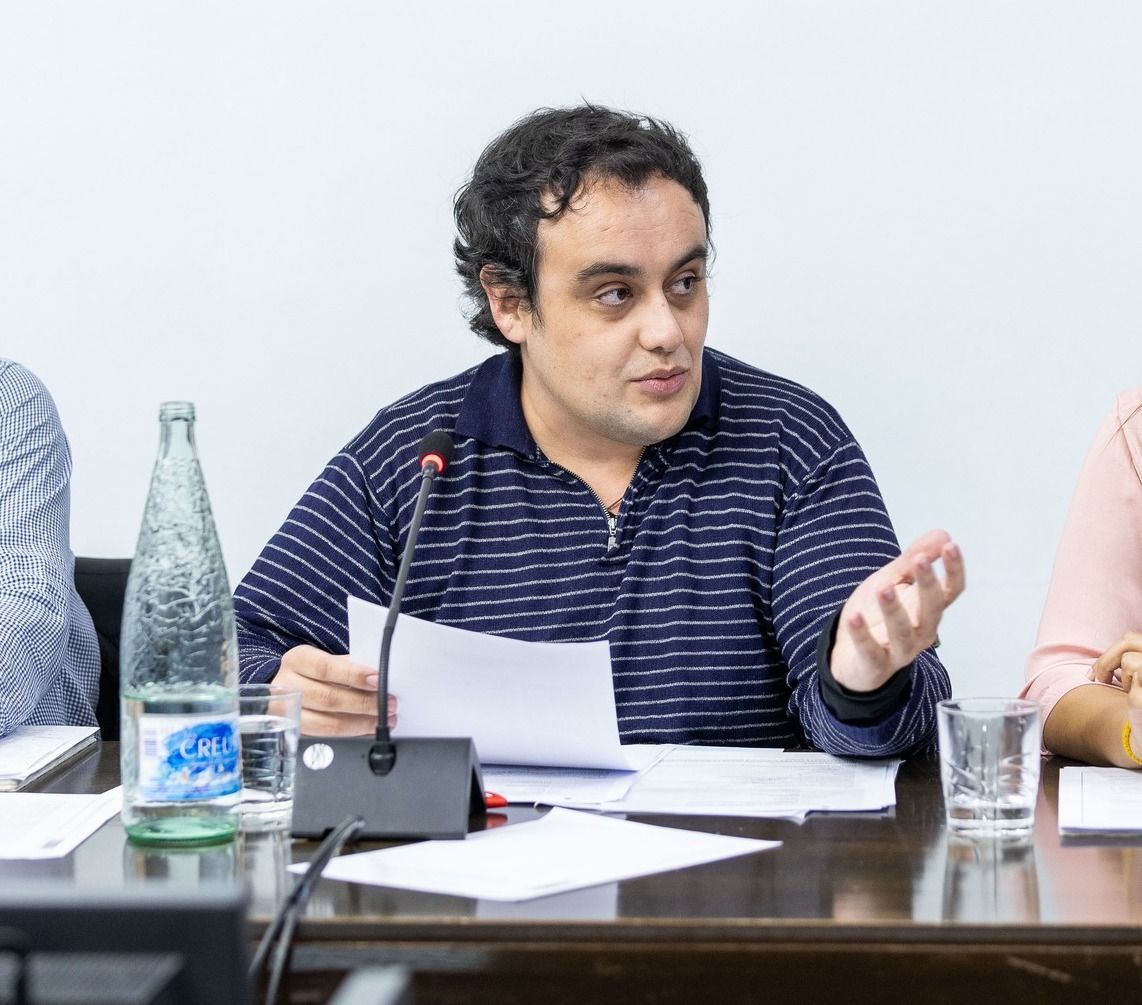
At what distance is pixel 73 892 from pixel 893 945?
0.56 m

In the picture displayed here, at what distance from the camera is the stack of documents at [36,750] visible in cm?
133

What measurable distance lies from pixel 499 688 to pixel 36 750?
1.57ft

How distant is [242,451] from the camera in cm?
244

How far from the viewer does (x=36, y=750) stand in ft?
4.69

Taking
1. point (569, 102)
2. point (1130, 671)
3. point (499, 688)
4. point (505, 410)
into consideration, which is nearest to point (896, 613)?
point (1130, 671)

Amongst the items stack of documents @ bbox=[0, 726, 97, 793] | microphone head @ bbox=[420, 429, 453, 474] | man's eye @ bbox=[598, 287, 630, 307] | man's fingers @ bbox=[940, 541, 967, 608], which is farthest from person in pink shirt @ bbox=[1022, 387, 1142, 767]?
stack of documents @ bbox=[0, 726, 97, 793]

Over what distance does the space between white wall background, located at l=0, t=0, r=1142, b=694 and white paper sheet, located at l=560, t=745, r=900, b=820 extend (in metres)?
1.02

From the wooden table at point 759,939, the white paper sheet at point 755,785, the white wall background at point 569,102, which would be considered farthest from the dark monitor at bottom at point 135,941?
the white wall background at point 569,102

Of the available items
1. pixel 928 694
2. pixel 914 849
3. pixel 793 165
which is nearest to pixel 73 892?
pixel 914 849

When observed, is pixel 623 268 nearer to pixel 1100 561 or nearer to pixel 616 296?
pixel 616 296

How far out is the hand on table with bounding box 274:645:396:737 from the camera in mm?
1335

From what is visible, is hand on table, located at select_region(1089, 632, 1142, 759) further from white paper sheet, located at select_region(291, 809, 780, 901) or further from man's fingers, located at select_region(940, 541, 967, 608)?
white paper sheet, located at select_region(291, 809, 780, 901)

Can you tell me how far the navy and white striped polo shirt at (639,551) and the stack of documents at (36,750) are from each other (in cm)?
20

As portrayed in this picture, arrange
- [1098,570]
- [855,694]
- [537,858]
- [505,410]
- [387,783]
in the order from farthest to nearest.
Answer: [505,410]
[1098,570]
[855,694]
[387,783]
[537,858]
